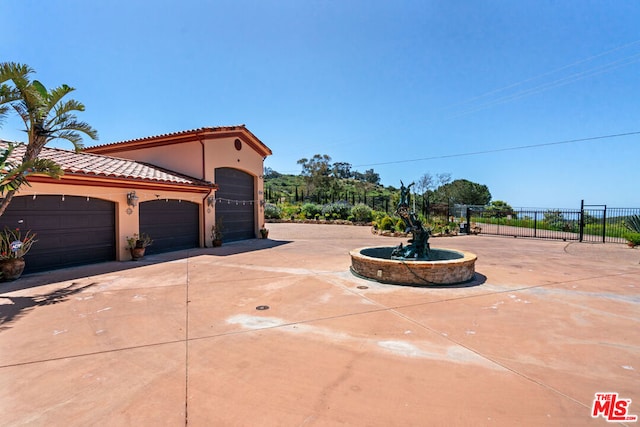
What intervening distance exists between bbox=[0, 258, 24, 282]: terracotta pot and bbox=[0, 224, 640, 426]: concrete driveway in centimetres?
33

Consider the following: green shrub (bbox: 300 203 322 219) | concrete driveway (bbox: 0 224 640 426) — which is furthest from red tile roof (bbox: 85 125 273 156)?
green shrub (bbox: 300 203 322 219)

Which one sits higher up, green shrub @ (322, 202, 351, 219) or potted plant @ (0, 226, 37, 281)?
green shrub @ (322, 202, 351, 219)

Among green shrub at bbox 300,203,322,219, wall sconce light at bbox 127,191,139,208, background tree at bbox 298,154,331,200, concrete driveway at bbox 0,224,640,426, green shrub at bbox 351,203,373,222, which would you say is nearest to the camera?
concrete driveway at bbox 0,224,640,426

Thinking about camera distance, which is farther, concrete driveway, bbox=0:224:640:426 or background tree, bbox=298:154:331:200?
background tree, bbox=298:154:331:200

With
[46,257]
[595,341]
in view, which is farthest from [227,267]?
[595,341]

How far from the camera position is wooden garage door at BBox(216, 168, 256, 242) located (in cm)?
1545

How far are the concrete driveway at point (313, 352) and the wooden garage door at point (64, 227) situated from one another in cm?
152

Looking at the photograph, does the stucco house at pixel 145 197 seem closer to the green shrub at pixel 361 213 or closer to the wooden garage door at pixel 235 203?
the wooden garage door at pixel 235 203

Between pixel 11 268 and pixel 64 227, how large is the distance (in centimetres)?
190

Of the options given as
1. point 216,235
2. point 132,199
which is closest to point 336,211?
point 216,235

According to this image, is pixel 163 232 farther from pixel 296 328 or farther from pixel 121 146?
pixel 296 328

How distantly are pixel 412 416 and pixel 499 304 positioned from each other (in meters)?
4.09

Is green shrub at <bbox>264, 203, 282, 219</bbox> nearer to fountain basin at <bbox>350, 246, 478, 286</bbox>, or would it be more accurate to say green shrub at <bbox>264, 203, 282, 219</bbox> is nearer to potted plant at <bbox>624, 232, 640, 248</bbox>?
fountain basin at <bbox>350, 246, 478, 286</bbox>

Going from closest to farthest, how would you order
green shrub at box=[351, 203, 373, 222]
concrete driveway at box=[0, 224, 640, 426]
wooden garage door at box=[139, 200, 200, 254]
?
concrete driveway at box=[0, 224, 640, 426]
wooden garage door at box=[139, 200, 200, 254]
green shrub at box=[351, 203, 373, 222]
